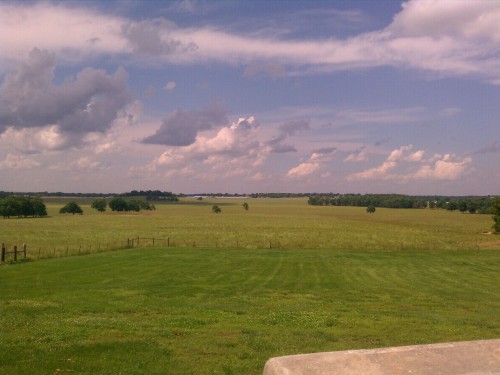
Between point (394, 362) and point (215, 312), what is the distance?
36.9ft

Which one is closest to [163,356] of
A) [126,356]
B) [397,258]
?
[126,356]

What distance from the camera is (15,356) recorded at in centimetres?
955

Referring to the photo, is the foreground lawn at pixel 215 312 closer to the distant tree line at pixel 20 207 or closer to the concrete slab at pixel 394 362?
the concrete slab at pixel 394 362

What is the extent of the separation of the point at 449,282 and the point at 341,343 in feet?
62.0

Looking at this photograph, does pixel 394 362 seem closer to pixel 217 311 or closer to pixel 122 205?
pixel 217 311

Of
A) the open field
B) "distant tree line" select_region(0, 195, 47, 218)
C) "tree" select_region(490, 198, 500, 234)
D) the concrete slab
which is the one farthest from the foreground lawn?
"distant tree line" select_region(0, 195, 47, 218)

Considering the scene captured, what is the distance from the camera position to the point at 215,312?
1566 centimetres

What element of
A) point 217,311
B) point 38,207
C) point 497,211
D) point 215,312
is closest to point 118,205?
point 38,207

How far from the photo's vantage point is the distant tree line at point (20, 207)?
123806 mm

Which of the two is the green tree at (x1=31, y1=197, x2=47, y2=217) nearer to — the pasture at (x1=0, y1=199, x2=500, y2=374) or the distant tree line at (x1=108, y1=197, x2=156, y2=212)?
the distant tree line at (x1=108, y1=197, x2=156, y2=212)

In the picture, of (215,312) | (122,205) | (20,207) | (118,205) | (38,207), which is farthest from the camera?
(122,205)

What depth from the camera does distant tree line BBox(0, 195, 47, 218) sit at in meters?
124

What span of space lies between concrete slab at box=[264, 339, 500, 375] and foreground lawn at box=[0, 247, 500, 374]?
429cm

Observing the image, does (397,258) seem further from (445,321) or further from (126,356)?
(126,356)
